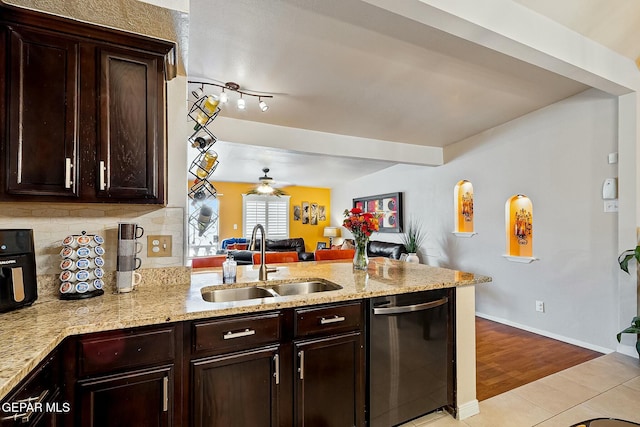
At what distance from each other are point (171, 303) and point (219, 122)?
2.62m

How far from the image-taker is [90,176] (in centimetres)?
151

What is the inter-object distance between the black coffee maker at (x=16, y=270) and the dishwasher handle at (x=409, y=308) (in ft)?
5.72

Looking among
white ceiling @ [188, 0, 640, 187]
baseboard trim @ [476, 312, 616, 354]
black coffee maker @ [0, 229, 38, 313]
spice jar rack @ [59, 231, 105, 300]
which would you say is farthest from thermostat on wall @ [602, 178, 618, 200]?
black coffee maker @ [0, 229, 38, 313]

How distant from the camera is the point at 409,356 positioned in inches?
74.4

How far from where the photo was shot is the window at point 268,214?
27.6ft

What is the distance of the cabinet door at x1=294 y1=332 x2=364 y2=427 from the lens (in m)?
1.58

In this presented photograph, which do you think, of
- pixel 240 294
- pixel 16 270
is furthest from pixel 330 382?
pixel 16 270

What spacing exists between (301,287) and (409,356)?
0.82 metres

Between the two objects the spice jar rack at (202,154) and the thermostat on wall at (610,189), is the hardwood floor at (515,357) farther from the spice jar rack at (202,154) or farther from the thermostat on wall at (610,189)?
the spice jar rack at (202,154)

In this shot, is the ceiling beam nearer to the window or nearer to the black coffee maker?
the black coffee maker

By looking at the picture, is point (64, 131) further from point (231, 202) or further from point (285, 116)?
point (231, 202)

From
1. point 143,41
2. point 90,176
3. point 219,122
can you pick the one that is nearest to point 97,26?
point 143,41

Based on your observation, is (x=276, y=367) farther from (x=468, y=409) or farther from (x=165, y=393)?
(x=468, y=409)

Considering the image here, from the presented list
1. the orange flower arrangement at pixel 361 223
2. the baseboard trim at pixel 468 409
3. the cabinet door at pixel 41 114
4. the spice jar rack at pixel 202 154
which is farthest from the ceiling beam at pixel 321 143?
the baseboard trim at pixel 468 409
